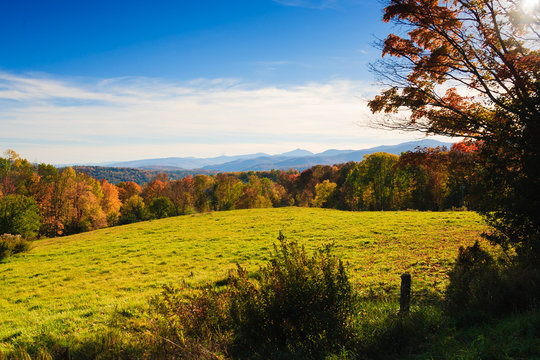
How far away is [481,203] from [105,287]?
15.6 m

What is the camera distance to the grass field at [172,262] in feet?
29.3

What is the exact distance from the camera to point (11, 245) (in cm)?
2020

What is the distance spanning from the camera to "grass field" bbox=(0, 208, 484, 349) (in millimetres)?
8945

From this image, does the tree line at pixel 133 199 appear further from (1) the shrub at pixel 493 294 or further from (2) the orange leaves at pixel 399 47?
(1) the shrub at pixel 493 294

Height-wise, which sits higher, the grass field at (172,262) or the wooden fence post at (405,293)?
the wooden fence post at (405,293)

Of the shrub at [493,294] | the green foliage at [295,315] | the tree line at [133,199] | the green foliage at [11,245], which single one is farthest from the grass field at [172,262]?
the tree line at [133,199]

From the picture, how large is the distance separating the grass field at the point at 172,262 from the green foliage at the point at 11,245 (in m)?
0.89

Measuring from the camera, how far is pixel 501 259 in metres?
8.62

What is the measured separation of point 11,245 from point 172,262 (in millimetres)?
15494

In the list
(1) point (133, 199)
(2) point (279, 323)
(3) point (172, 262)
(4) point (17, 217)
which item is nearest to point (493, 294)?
(2) point (279, 323)

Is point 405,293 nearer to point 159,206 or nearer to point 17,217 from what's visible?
point 17,217

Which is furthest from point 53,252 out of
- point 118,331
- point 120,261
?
point 118,331

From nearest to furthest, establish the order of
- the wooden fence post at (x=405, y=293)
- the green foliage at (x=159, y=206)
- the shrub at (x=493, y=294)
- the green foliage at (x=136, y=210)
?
the shrub at (x=493, y=294) < the wooden fence post at (x=405, y=293) < the green foliage at (x=136, y=210) < the green foliage at (x=159, y=206)

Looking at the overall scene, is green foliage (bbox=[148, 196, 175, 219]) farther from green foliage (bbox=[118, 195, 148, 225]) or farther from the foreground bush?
the foreground bush
